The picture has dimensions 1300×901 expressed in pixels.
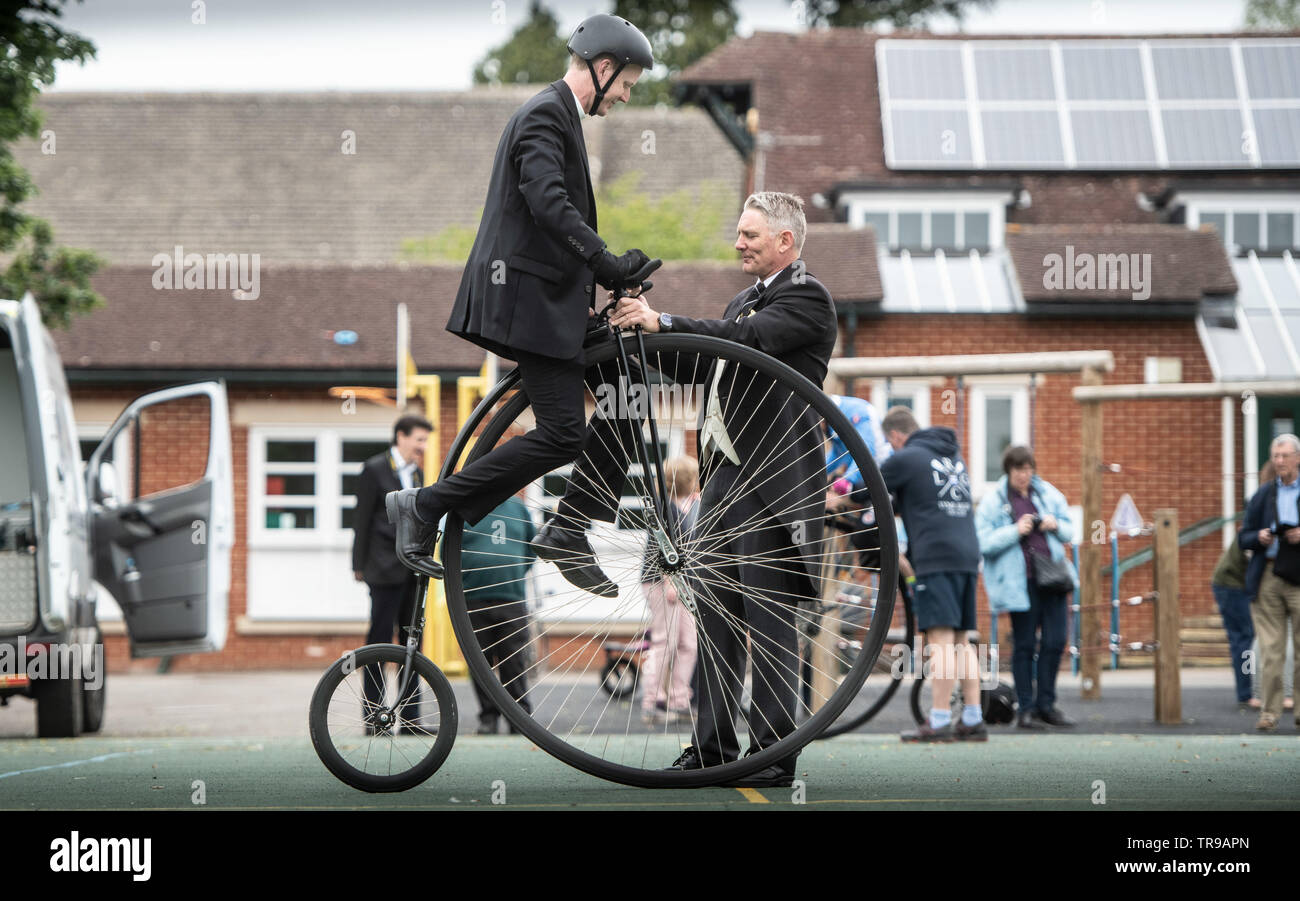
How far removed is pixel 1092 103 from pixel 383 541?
1562 cm

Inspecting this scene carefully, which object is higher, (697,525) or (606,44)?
(606,44)

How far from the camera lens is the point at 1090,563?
12.3m

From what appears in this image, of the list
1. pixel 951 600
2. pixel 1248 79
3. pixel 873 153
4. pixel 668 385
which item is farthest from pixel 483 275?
pixel 1248 79

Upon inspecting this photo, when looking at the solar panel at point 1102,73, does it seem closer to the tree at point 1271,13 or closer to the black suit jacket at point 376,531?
the black suit jacket at point 376,531

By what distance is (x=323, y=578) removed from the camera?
61.8ft

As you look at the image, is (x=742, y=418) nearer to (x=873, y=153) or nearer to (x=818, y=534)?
(x=818, y=534)

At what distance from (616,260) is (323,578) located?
14.8 metres

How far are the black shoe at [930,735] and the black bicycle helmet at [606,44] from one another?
16.3ft

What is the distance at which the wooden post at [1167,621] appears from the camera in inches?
425

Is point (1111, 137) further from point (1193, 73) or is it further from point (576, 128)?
point (576, 128)

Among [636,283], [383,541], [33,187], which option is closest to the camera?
[636,283]

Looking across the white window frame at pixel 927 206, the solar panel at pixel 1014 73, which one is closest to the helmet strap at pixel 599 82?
the white window frame at pixel 927 206

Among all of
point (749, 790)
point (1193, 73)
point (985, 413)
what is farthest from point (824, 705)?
point (1193, 73)
